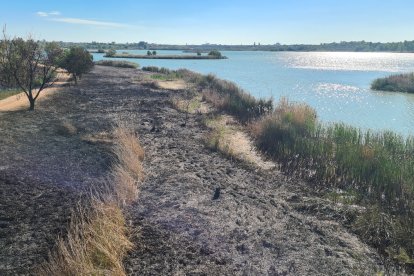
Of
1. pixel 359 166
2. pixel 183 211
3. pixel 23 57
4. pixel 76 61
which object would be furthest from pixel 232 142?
pixel 76 61

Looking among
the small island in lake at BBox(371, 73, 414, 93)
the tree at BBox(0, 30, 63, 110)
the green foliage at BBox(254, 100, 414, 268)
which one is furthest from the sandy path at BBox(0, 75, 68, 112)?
the small island in lake at BBox(371, 73, 414, 93)

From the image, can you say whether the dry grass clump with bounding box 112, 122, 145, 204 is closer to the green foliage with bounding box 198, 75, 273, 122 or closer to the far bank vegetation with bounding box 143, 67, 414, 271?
the far bank vegetation with bounding box 143, 67, 414, 271

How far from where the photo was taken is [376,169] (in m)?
11.1

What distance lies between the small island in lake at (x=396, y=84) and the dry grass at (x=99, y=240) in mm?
39734

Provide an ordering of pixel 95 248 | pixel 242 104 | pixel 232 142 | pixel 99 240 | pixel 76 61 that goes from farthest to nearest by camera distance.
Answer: pixel 76 61
pixel 242 104
pixel 232 142
pixel 99 240
pixel 95 248

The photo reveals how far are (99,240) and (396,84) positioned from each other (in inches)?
1727

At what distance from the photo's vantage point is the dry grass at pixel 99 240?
5.87 m

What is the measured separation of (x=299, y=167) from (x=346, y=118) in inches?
600

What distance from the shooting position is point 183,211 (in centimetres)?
859

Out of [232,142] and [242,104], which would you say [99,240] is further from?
[242,104]

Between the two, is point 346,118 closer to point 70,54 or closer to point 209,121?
point 209,121

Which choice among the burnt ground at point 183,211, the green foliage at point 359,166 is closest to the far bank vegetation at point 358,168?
the green foliage at point 359,166

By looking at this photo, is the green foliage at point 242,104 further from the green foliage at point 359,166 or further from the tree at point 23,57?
the tree at point 23,57

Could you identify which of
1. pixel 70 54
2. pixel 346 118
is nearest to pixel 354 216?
pixel 346 118
